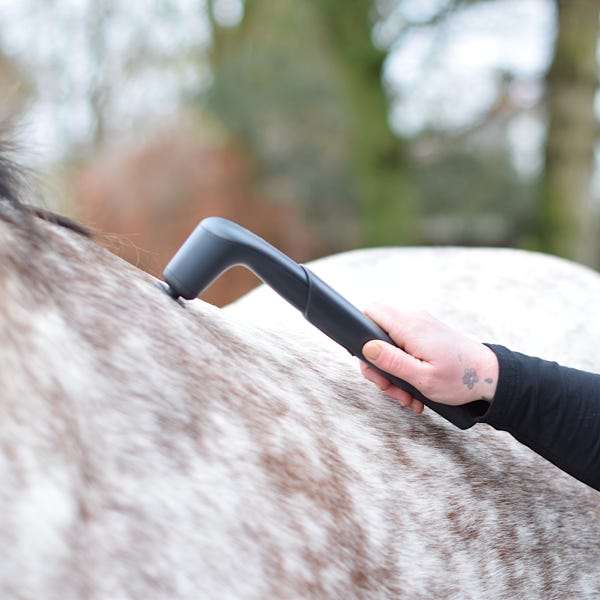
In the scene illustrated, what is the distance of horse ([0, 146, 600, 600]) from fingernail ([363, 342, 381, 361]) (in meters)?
0.10

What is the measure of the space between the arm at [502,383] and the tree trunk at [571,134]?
5295mm

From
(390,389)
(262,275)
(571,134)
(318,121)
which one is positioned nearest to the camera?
(262,275)

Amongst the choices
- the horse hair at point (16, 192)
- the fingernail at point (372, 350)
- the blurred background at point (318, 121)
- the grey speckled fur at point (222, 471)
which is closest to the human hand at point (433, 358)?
the fingernail at point (372, 350)

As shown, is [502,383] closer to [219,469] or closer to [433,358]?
[433,358]

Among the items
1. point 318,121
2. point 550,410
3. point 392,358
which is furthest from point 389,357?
point 318,121

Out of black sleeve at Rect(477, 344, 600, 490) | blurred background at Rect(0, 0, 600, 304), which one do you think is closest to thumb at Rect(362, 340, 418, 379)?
black sleeve at Rect(477, 344, 600, 490)

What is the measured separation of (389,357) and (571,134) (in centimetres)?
553

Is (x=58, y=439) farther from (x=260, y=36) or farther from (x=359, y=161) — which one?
(x=260, y=36)

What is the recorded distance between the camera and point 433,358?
116cm

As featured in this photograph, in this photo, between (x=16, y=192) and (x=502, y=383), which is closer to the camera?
(x=16, y=192)

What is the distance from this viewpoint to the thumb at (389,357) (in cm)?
116

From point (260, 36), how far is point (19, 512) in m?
9.76

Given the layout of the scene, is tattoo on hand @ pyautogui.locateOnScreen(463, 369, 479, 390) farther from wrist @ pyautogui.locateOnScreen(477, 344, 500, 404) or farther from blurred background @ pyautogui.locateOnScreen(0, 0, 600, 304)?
blurred background @ pyautogui.locateOnScreen(0, 0, 600, 304)

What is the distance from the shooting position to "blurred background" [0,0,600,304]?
639 centimetres
